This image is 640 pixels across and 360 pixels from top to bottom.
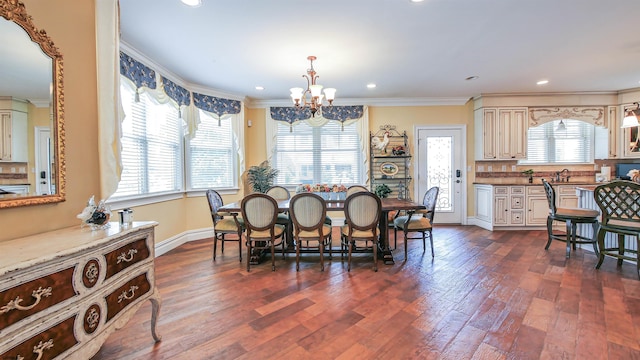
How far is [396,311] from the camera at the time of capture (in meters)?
2.21

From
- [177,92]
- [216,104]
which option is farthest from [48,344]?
[216,104]

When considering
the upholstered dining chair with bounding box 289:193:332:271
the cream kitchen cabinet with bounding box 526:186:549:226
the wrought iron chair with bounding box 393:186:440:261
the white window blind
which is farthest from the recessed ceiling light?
the cream kitchen cabinet with bounding box 526:186:549:226

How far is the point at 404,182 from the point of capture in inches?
214

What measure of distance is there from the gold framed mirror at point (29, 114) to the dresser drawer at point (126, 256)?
511mm

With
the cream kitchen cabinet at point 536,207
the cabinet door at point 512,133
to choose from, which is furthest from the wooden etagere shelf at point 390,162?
the cream kitchen cabinet at point 536,207

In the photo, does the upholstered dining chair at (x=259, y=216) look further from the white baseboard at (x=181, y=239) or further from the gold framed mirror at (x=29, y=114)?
the gold framed mirror at (x=29, y=114)

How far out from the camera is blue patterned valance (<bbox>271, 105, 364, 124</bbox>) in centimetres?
536

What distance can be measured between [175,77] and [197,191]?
186 cm

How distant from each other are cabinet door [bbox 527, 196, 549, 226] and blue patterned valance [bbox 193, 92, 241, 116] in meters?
5.85

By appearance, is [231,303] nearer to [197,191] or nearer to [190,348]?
[190,348]

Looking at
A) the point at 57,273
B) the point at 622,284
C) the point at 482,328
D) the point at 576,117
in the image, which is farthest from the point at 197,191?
the point at 576,117

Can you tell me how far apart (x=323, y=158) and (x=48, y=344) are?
15.4ft

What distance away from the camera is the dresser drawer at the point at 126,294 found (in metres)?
1.44

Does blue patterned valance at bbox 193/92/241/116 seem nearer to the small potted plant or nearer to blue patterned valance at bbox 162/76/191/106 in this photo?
blue patterned valance at bbox 162/76/191/106
